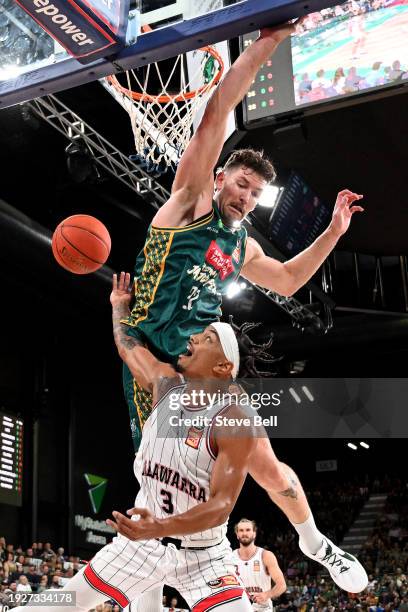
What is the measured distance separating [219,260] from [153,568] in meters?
1.43

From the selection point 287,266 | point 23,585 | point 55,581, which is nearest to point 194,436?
point 287,266

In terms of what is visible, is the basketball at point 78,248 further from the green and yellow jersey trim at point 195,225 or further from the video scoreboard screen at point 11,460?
the video scoreboard screen at point 11,460

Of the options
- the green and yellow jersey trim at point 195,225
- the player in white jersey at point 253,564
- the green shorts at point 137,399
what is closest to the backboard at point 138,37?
the green and yellow jersey trim at point 195,225

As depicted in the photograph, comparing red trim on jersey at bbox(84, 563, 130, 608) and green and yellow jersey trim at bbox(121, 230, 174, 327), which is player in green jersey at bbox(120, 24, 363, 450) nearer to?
green and yellow jersey trim at bbox(121, 230, 174, 327)

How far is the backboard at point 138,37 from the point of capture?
374 centimetres

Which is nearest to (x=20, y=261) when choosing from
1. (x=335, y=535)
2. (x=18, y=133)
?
(x=18, y=133)

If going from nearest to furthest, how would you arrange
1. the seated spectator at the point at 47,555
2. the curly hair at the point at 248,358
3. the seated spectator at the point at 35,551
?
the curly hair at the point at 248,358
the seated spectator at the point at 47,555
the seated spectator at the point at 35,551

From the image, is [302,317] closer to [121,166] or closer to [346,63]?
[121,166]

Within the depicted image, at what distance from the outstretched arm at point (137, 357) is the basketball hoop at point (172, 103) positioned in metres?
1.75

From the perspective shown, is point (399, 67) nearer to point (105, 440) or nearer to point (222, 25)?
point (222, 25)

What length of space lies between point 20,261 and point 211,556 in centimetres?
859

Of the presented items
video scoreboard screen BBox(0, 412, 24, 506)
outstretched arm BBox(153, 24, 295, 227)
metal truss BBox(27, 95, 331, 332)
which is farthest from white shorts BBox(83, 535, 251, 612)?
video scoreboard screen BBox(0, 412, 24, 506)

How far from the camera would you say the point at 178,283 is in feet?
12.6

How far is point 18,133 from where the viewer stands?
11719 mm
